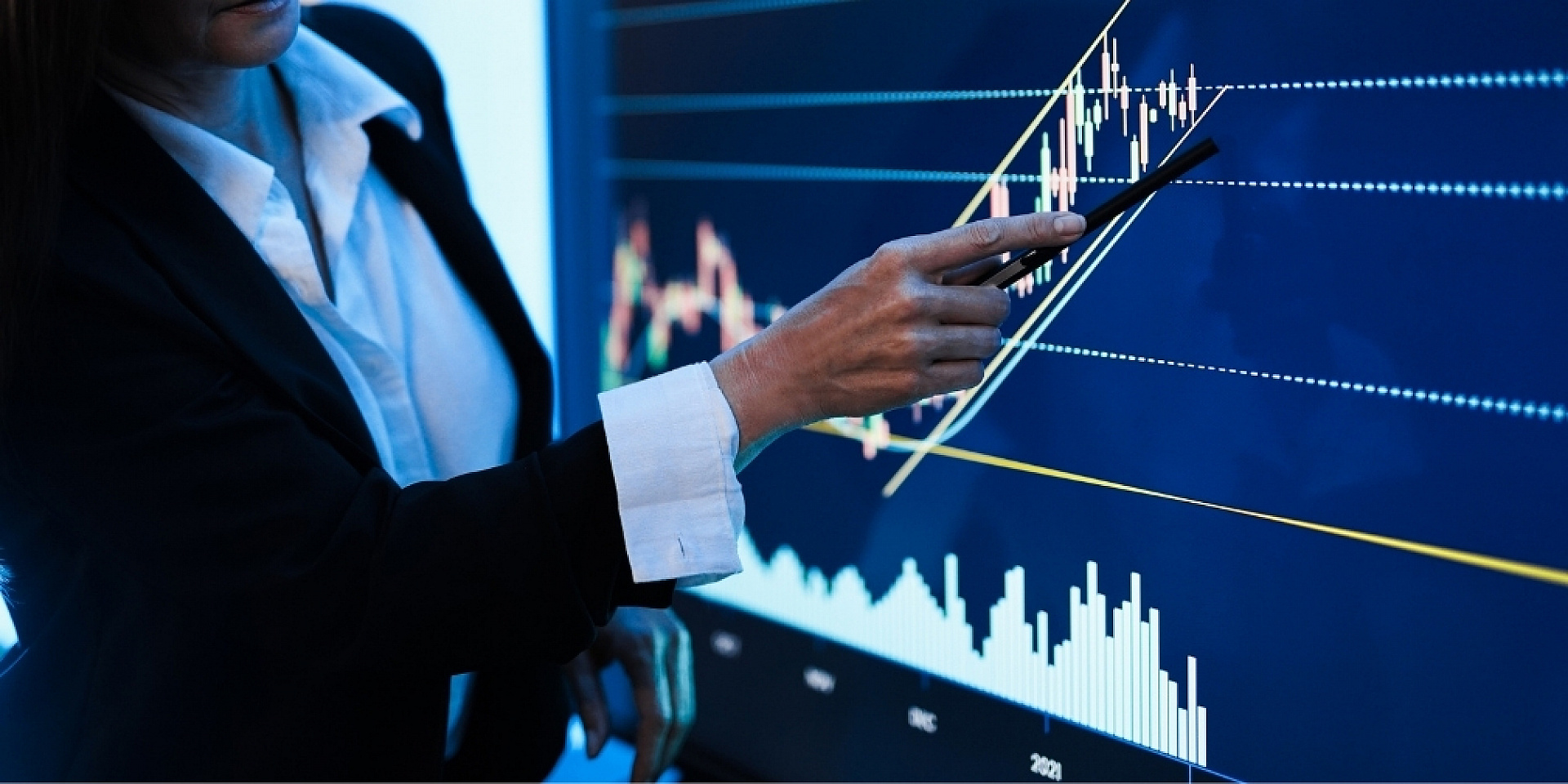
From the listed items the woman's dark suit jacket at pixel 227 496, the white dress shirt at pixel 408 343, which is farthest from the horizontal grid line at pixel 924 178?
the woman's dark suit jacket at pixel 227 496

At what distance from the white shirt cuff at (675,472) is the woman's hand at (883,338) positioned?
0.02 metres

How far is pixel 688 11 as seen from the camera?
1209 mm

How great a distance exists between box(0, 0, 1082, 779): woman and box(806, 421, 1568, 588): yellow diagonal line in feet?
0.62

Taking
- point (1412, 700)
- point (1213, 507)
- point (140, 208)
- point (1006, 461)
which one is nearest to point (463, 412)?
point (140, 208)

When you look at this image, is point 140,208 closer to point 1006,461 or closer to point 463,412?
point 463,412

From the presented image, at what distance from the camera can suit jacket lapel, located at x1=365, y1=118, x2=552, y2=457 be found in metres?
1.09

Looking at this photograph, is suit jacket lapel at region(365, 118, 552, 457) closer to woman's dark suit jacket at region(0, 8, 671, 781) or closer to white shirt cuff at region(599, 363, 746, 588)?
woman's dark suit jacket at region(0, 8, 671, 781)

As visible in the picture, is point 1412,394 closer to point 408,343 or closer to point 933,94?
point 933,94

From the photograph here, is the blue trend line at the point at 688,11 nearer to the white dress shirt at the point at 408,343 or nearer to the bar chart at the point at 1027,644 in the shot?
the white dress shirt at the point at 408,343

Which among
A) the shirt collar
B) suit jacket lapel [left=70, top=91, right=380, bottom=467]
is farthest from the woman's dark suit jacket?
the shirt collar

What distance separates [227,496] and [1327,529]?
2.04 ft

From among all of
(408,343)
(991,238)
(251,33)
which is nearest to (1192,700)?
(991,238)

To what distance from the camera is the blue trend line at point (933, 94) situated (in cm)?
70

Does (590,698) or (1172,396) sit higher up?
(1172,396)
